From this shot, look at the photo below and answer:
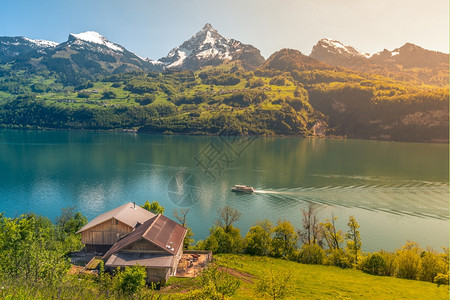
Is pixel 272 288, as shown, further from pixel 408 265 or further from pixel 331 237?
pixel 331 237

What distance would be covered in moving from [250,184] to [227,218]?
49.0 metres

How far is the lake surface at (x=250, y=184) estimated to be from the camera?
7244cm

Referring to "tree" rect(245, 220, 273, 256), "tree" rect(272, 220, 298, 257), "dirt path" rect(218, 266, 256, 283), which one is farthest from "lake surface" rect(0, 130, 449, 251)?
"dirt path" rect(218, 266, 256, 283)

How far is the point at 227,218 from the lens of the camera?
56500mm

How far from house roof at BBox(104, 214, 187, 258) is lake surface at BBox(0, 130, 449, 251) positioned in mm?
18996

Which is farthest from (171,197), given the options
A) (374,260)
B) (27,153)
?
(27,153)

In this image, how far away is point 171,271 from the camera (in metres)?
37.2

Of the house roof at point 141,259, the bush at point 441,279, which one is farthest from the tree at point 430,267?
the house roof at point 141,259

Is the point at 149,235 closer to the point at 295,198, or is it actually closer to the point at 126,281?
the point at 126,281

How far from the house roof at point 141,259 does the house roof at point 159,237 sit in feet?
2.89

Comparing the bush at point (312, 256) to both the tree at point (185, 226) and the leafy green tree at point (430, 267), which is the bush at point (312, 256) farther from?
the tree at point (185, 226)

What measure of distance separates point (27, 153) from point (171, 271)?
508 ft

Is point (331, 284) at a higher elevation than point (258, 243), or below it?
below

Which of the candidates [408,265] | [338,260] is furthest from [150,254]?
[408,265]
